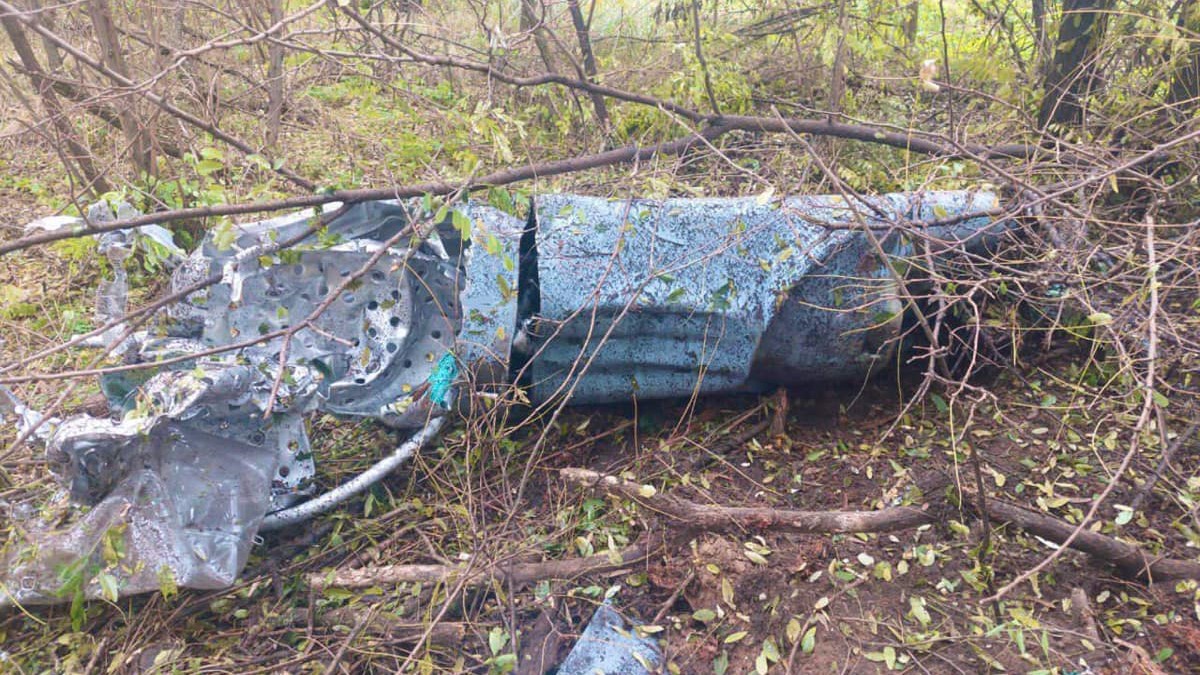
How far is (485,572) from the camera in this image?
2.30 meters

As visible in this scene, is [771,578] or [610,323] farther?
[610,323]

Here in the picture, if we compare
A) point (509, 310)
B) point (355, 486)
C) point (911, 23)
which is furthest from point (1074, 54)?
point (355, 486)

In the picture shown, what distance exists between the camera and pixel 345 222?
2.73m

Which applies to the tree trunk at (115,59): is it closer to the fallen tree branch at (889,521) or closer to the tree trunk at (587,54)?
the tree trunk at (587,54)

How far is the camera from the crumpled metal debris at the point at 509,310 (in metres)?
2.53

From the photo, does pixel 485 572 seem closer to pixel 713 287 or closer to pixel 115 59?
pixel 713 287

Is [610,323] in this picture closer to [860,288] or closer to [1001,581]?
[860,288]

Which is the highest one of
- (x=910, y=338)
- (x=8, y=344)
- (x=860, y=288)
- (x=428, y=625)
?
→ (x=860, y=288)

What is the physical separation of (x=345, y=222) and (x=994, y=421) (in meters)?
2.34

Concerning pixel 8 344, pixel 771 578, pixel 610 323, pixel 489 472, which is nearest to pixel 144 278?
pixel 8 344

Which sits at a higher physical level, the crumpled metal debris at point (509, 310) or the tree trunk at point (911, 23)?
the tree trunk at point (911, 23)

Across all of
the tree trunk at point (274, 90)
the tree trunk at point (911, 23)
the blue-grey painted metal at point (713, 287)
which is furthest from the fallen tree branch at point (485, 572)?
the tree trunk at point (911, 23)

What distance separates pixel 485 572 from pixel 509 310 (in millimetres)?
843

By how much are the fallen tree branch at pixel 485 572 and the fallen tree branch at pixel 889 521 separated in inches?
6.7
